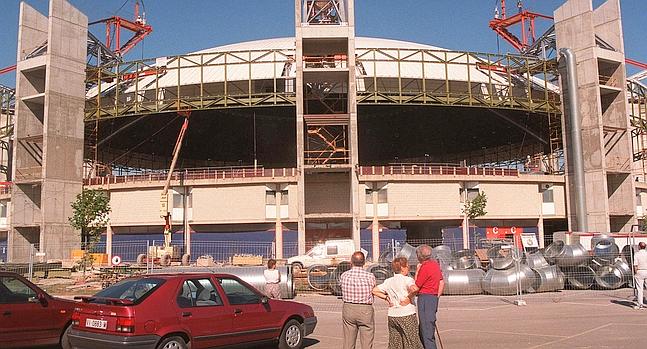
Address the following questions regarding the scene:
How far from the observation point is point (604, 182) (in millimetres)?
42219

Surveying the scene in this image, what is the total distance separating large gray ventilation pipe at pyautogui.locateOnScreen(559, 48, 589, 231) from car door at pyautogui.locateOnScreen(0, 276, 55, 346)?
40.5 m

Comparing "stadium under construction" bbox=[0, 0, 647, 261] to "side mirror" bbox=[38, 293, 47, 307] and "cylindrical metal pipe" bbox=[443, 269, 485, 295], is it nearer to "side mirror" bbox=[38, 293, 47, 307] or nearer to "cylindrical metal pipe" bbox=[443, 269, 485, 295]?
"cylindrical metal pipe" bbox=[443, 269, 485, 295]

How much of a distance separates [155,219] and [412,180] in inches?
802

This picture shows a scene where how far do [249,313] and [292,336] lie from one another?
1.13 m

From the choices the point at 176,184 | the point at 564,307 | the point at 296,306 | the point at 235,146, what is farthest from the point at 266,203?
the point at 296,306

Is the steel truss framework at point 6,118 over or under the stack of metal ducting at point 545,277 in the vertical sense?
over

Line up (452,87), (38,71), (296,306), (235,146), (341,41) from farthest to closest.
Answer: (235,146)
(452,87)
(38,71)
(341,41)
(296,306)

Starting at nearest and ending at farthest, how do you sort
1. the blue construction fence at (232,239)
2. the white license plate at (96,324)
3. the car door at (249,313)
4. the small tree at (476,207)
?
the white license plate at (96,324) → the car door at (249,313) → the blue construction fence at (232,239) → the small tree at (476,207)

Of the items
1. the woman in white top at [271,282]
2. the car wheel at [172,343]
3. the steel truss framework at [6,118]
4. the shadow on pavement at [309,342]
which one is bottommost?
the shadow on pavement at [309,342]

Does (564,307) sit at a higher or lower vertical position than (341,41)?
lower

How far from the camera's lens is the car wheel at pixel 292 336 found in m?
9.85

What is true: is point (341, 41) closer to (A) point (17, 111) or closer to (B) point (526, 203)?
(B) point (526, 203)

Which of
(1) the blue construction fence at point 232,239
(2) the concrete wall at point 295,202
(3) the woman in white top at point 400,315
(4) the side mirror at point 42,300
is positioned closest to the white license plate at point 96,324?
(4) the side mirror at point 42,300

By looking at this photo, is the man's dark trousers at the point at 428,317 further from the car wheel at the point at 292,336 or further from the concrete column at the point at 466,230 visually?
the concrete column at the point at 466,230
